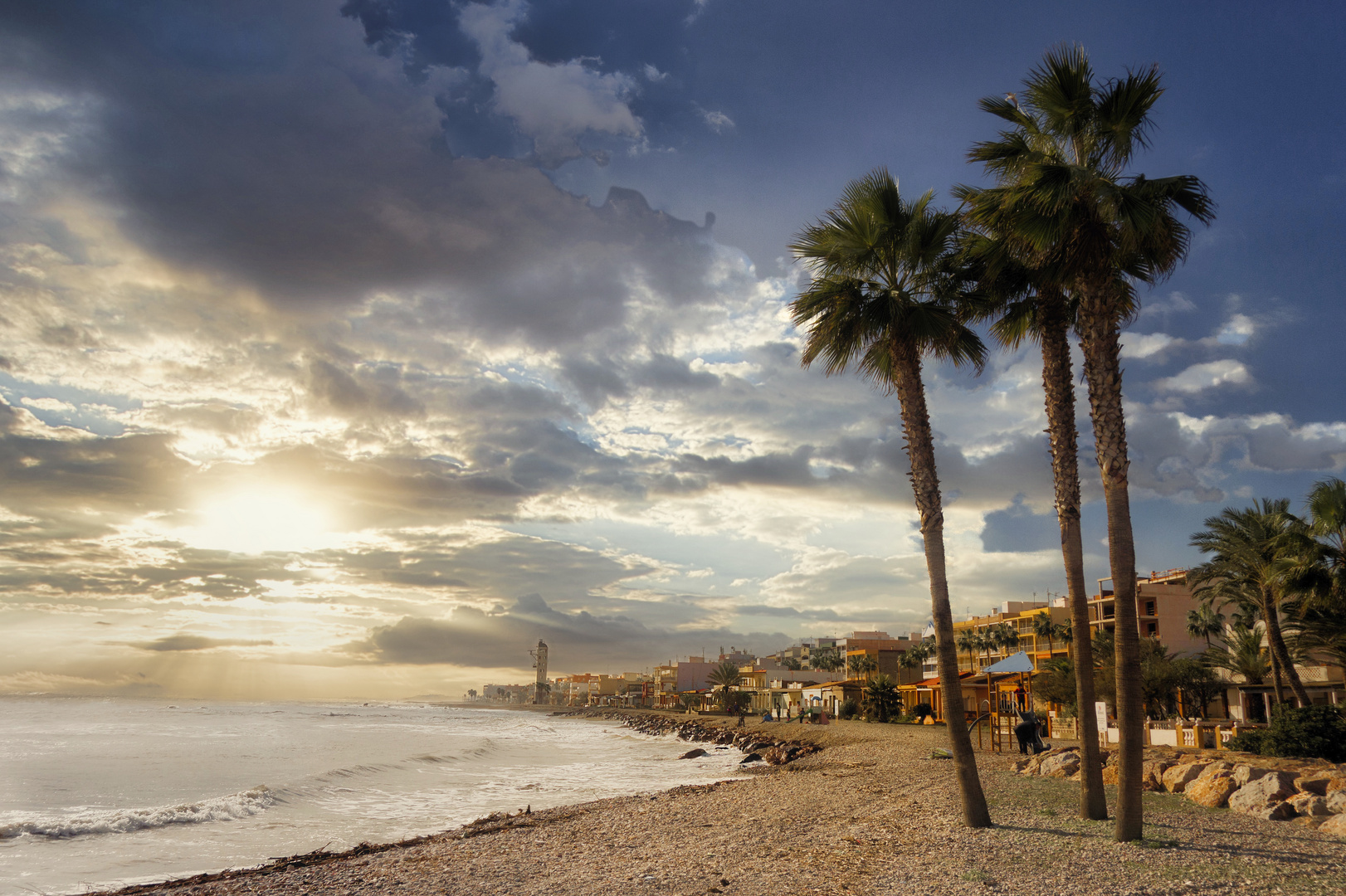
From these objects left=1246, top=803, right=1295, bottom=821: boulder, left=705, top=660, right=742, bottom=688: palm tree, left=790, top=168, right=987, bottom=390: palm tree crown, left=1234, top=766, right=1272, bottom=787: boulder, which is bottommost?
left=705, top=660, right=742, bottom=688: palm tree

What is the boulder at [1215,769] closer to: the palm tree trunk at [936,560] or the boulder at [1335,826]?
the boulder at [1335,826]

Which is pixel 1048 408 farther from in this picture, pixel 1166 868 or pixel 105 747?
pixel 105 747

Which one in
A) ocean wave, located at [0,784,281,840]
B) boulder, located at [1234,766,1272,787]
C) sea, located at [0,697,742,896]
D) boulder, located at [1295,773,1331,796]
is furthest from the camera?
ocean wave, located at [0,784,281,840]

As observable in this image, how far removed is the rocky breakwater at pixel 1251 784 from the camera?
10703 mm

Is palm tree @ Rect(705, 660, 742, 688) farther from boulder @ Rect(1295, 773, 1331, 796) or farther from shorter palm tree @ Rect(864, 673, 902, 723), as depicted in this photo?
boulder @ Rect(1295, 773, 1331, 796)

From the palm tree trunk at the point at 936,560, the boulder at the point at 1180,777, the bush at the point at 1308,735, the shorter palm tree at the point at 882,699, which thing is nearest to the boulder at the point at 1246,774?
the boulder at the point at 1180,777

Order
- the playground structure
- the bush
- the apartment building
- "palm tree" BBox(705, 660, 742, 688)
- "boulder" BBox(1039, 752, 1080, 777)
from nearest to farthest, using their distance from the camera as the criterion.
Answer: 1. "boulder" BBox(1039, 752, 1080, 777)
2. the bush
3. the playground structure
4. the apartment building
5. "palm tree" BBox(705, 660, 742, 688)

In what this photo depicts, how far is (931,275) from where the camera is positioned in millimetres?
11539

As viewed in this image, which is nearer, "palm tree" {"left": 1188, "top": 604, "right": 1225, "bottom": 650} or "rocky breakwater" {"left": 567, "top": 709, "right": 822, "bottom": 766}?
"rocky breakwater" {"left": 567, "top": 709, "right": 822, "bottom": 766}

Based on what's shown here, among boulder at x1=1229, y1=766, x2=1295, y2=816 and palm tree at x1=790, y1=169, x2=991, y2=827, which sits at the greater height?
palm tree at x1=790, y1=169, x2=991, y2=827

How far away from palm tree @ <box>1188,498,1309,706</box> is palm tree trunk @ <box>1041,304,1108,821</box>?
72.7 feet

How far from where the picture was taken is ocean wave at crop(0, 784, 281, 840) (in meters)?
17.6

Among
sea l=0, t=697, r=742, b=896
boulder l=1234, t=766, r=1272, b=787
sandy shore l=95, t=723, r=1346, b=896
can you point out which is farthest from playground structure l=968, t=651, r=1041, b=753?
sea l=0, t=697, r=742, b=896

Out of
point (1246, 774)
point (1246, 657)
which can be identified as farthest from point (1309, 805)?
point (1246, 657)
